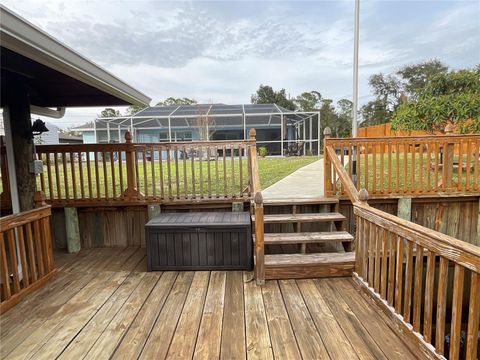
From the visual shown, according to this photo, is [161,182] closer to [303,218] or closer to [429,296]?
[303,218]

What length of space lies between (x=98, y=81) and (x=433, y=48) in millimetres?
24209

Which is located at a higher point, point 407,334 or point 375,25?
point 375,25

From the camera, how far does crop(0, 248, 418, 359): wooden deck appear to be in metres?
1.91

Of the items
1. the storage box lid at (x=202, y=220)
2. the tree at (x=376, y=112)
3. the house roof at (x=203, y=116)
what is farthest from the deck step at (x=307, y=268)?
the tree at (x=376, y=112)

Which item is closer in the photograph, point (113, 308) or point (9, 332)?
point (9, 332)

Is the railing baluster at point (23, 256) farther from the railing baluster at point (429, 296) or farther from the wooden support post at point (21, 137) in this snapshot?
the railing baluster at point (429, 296)

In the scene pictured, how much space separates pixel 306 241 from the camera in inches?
133

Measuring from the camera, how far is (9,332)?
7.10 ft

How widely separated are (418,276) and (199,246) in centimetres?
221

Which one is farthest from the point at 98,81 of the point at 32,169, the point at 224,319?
the point at 224,319

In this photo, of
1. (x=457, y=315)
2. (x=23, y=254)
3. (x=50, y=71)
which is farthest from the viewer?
(x=50, y=71)

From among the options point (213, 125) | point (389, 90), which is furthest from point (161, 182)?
point (389, 90)

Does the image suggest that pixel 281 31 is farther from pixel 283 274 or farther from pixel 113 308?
pixel 113 308

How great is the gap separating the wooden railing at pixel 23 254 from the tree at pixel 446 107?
8497 millimetres
